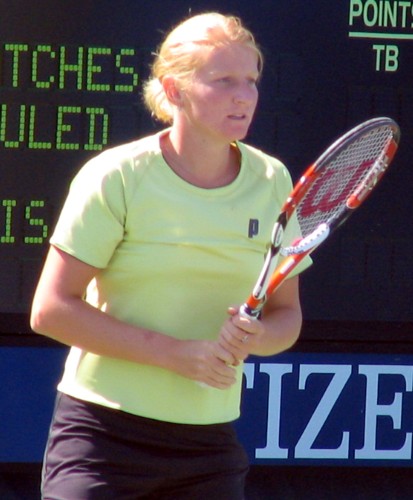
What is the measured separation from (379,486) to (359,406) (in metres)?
0.33

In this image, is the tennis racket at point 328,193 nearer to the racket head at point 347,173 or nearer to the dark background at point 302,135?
the racket head at point 347,173

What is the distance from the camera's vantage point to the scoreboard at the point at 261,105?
158 inches

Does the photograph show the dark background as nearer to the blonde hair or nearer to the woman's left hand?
the blonde hair

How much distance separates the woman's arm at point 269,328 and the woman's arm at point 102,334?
0.03m

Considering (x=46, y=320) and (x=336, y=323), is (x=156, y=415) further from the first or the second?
(x=336, y=323)

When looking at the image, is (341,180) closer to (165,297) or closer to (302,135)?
(165,297)

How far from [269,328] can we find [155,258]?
281 mm

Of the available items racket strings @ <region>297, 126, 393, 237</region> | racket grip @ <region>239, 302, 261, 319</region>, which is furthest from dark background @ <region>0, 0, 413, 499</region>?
racket grip @ <region>239, 302, 261, 319</region>

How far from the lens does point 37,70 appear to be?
402cm

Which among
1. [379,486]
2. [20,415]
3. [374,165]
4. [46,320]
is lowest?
[379,486]

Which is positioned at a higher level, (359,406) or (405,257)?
(405,257)

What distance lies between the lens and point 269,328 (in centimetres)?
257

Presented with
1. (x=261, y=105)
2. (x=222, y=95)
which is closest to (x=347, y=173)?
(x=222, y=95)

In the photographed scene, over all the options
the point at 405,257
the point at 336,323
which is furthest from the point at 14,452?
the point at 405,257
